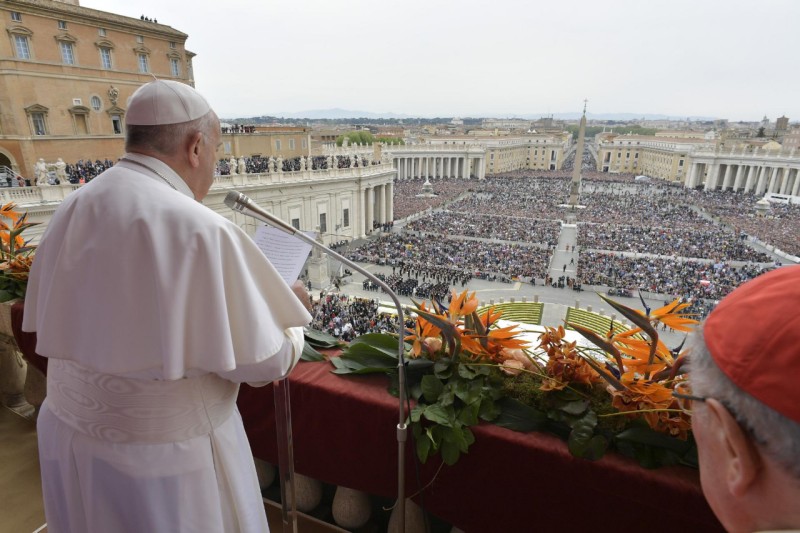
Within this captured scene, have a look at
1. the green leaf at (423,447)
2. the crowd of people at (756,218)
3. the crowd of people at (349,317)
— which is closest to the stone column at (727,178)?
the crowd of people at (756,218)

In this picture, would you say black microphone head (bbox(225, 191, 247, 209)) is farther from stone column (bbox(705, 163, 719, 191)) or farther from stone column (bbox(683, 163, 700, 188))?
stone column (bbox(683, 163, 700, 188))

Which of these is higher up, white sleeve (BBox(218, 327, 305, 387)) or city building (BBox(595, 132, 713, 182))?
white sleeve (BBox(218, 327, 305, 387))

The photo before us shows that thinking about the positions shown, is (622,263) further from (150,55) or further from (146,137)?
(150,55)

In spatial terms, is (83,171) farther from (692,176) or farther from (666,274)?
(692,176)

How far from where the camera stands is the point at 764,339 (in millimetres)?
746

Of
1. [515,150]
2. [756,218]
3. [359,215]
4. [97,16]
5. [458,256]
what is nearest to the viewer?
[97,16]

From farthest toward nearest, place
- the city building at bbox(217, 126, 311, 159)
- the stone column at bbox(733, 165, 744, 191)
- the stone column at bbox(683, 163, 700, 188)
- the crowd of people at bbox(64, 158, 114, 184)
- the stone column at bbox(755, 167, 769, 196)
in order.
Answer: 1. the stone column at bbox(683, 163, 700, 188)
2. the stone column at bbox(733, 165, 744, 191)
3. the stone column at bbox(755, 167, 769, 196)
4. the city building at bbox(217, 126, 311, 159)
5. the crowd of people at bbox(64, 158, 114, 184)

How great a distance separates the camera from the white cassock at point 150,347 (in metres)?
1.37

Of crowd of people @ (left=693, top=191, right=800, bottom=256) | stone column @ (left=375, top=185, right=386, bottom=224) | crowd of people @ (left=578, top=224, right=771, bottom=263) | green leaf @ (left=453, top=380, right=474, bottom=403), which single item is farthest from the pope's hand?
crowd of people @ (left=693, top=191, right=800, bottom=256)

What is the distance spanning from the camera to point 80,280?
1404 millimetres

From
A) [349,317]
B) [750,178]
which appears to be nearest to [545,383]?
[349,317]

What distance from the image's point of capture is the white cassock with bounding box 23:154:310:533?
4.49 ft

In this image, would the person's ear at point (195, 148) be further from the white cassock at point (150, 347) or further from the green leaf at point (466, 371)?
the green leaf at point (466, 371)

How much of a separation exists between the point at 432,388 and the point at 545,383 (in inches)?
21.2
